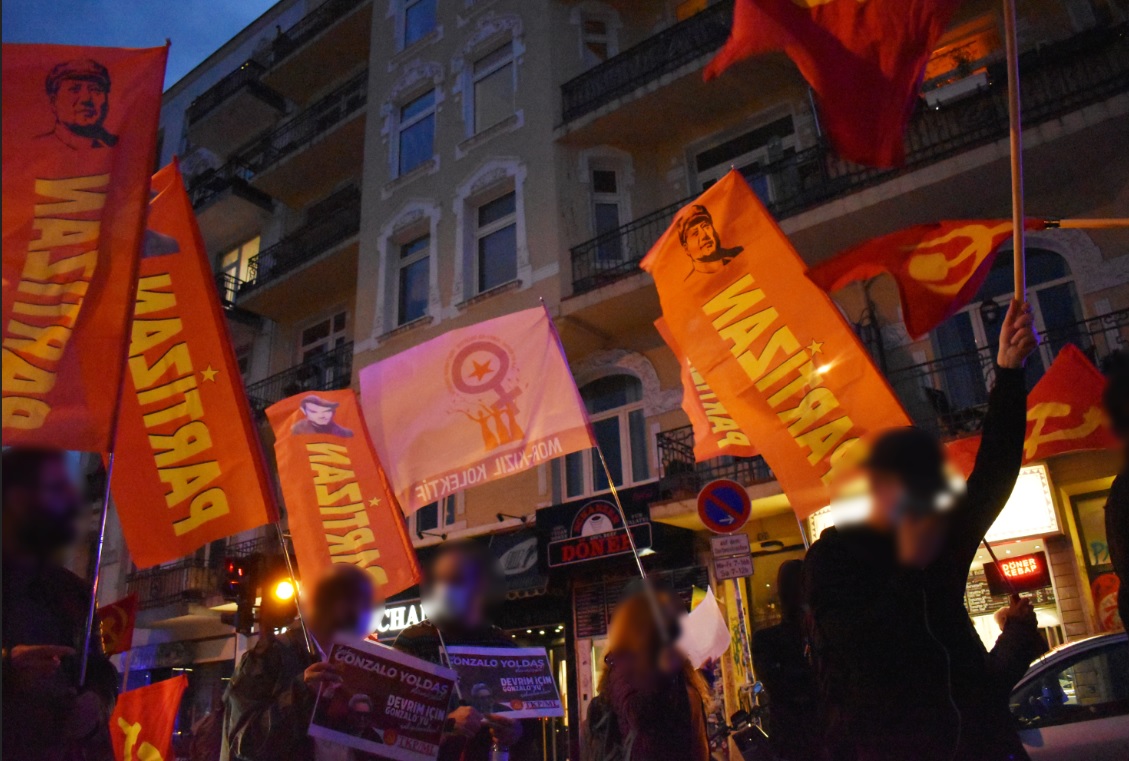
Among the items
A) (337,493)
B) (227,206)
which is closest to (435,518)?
(337,493)

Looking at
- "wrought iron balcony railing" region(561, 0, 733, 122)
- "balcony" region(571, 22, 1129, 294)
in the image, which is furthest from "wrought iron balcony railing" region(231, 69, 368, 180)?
"balcony" region(571, 22, 1129, 294)

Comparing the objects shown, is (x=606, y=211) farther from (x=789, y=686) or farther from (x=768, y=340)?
(x=789, y=686)

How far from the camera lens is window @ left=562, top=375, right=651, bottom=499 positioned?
1284cm

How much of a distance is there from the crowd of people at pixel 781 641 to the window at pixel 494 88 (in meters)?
13.3

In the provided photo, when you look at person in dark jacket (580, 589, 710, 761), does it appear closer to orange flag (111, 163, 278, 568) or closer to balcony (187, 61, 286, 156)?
orange flag (111, 163, 278, 568)

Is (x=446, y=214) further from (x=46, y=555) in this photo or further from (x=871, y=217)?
(x=46, y=555)

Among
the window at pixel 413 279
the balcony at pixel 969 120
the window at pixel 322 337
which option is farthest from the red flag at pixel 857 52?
the window at pixel 322 337

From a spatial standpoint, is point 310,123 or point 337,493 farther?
point 310,123

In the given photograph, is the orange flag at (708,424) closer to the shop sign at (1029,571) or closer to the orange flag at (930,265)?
the orange flag at (930,265)

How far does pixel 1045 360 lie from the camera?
1006cm

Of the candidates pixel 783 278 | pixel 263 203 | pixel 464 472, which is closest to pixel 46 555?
pixel 783 278

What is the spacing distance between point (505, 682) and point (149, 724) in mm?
5731

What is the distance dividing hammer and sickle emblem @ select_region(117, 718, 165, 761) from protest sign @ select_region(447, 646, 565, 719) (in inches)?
216

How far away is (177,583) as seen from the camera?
716 inches
